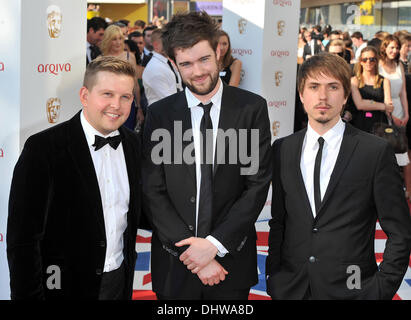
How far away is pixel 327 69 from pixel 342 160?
39cm

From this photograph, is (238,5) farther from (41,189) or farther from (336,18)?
(336,18)

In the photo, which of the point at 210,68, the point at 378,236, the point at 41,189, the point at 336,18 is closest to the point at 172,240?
the point at 41,189

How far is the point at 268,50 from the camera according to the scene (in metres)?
6.08

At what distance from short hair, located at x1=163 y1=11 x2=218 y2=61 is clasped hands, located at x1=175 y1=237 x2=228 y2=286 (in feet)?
2.60

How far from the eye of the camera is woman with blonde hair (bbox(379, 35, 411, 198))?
6676mm

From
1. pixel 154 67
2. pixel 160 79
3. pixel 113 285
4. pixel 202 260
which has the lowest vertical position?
pixel 113 285

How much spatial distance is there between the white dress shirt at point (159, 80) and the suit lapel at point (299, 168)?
385 cm

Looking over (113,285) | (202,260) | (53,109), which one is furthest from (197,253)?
(53,109)

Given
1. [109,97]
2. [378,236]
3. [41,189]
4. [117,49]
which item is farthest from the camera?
[117,49]

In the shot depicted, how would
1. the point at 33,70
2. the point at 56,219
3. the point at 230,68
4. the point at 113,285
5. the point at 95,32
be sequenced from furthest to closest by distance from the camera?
the point at 95,32 < the point at 230,68 < the point at 33,70 < the point at 113,285 < the point at 56,219

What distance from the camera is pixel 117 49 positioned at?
6.80 m

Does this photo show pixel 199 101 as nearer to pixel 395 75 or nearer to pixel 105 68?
pixel 105 68

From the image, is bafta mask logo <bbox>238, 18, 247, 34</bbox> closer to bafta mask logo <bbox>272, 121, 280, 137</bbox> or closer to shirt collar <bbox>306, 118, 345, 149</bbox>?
bafta mask logo <bbox>272, 121, 280, 137</bbox>
